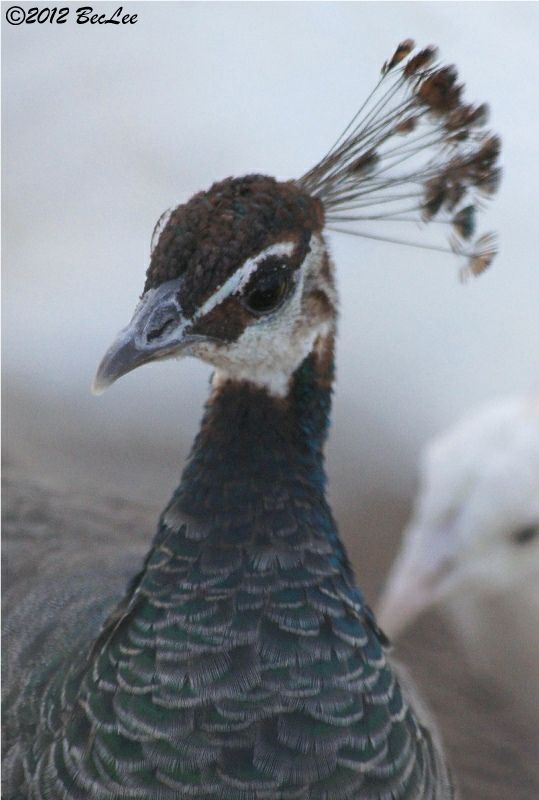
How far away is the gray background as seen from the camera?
7.63ft

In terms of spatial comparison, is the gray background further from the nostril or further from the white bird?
the nostril

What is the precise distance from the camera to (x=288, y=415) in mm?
970

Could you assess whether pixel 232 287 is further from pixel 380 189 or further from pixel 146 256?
pixel 146 256

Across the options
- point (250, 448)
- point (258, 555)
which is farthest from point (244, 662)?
point (250, 448)

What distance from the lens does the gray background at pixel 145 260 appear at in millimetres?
2324

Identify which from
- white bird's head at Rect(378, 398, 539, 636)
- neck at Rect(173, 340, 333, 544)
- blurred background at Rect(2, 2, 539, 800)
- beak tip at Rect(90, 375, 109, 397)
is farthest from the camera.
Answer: blurred background at Rect(2, 2, 539, 800)

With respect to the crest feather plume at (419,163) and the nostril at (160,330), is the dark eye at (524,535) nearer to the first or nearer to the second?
the crest feather plume at (419,163)

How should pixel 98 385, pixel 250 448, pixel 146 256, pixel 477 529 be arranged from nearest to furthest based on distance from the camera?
1. pixel 98 385
2. pixel 250 448
3. pixel 477 529
4. pixel 146 256

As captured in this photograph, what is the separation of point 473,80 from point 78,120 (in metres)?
1.15

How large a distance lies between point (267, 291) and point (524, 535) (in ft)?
3.24

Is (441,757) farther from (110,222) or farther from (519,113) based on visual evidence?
(110,222)

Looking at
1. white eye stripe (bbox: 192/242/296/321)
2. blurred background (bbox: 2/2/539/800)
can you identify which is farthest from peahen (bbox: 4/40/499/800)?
blurred background (bbox: 2/2/539/800)

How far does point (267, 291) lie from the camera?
0.90 m

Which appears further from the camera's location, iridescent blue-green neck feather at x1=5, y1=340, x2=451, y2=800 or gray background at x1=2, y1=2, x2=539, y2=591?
gray background at x1=2, y1=2, x2=539, y2=591
